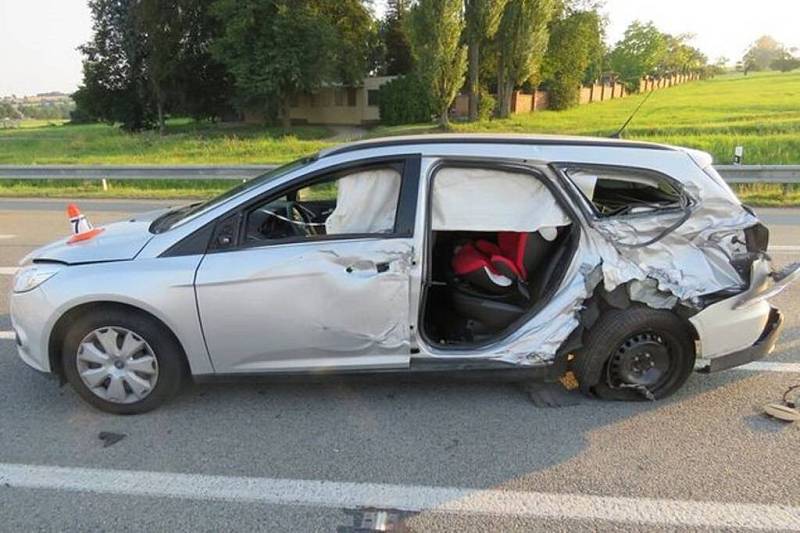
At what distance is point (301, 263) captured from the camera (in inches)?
122

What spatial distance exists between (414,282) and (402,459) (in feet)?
3.07

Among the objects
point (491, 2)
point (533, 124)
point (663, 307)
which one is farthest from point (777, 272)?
point (533, 124)

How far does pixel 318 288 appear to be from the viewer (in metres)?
3.11

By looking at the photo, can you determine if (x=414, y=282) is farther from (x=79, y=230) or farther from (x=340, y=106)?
(x=340, y=106)

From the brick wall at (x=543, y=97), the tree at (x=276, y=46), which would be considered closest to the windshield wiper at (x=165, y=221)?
the brick wall at (x=543, y=97)

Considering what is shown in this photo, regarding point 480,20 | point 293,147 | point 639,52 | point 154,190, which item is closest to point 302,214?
point 154,190

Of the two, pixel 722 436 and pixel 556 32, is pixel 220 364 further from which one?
pixel 556 32

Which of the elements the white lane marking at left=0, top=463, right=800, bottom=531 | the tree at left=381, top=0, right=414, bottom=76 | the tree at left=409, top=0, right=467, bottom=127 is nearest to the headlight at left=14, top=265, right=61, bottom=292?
the white lane marking at left=0, top=463, right=800, bottom=531

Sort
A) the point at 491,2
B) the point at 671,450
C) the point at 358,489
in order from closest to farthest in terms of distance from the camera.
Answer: the point at 358,489
the point at 671,450
the point at 491,2

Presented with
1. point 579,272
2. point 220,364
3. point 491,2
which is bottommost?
point 220,364

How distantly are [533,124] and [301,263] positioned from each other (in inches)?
1294

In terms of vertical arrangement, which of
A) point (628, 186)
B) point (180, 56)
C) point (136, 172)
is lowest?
point (136, 172)

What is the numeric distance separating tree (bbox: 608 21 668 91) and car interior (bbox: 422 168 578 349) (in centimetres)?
8867

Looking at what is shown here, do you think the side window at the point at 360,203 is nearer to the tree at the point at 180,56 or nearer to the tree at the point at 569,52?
the tree at the point at 180,56
